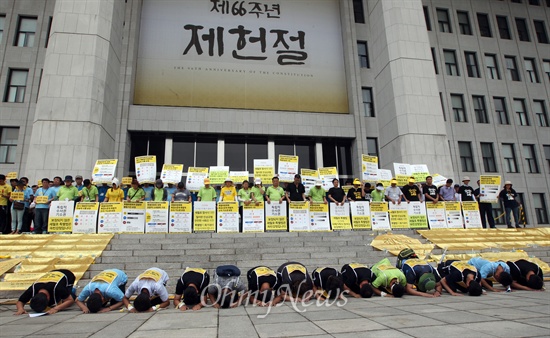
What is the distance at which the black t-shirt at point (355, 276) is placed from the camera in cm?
729

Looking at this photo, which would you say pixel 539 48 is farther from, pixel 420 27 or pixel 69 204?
pixel 69 204

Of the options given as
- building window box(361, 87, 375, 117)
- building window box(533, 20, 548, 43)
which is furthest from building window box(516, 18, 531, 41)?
building window box(361, 87, 375, 117)

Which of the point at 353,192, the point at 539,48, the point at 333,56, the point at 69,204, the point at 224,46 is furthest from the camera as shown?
the point at 539,48

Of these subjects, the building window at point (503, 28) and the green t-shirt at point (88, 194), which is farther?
the building window at point (503, 28)

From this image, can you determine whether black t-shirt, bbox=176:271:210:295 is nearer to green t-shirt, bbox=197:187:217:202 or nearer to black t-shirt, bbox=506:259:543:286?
green t-shirt, bbox=197:187:217:202

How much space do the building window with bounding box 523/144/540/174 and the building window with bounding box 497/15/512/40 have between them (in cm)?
932

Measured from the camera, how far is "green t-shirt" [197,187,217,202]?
38.9 feet

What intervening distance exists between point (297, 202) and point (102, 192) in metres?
6.98

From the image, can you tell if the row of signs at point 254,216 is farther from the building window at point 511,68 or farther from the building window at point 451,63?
the building window at point 511,68

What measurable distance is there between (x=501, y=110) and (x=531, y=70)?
5.17 m

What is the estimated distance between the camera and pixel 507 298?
6723 mm

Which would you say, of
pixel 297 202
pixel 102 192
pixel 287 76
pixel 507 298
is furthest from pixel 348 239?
pixel 287 76

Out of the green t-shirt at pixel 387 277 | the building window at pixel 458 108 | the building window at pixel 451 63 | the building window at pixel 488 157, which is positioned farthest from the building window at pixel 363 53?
the green t-shirt at pixel 387 277

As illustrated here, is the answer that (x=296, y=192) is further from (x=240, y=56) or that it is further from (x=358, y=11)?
(x=358, y=11)
